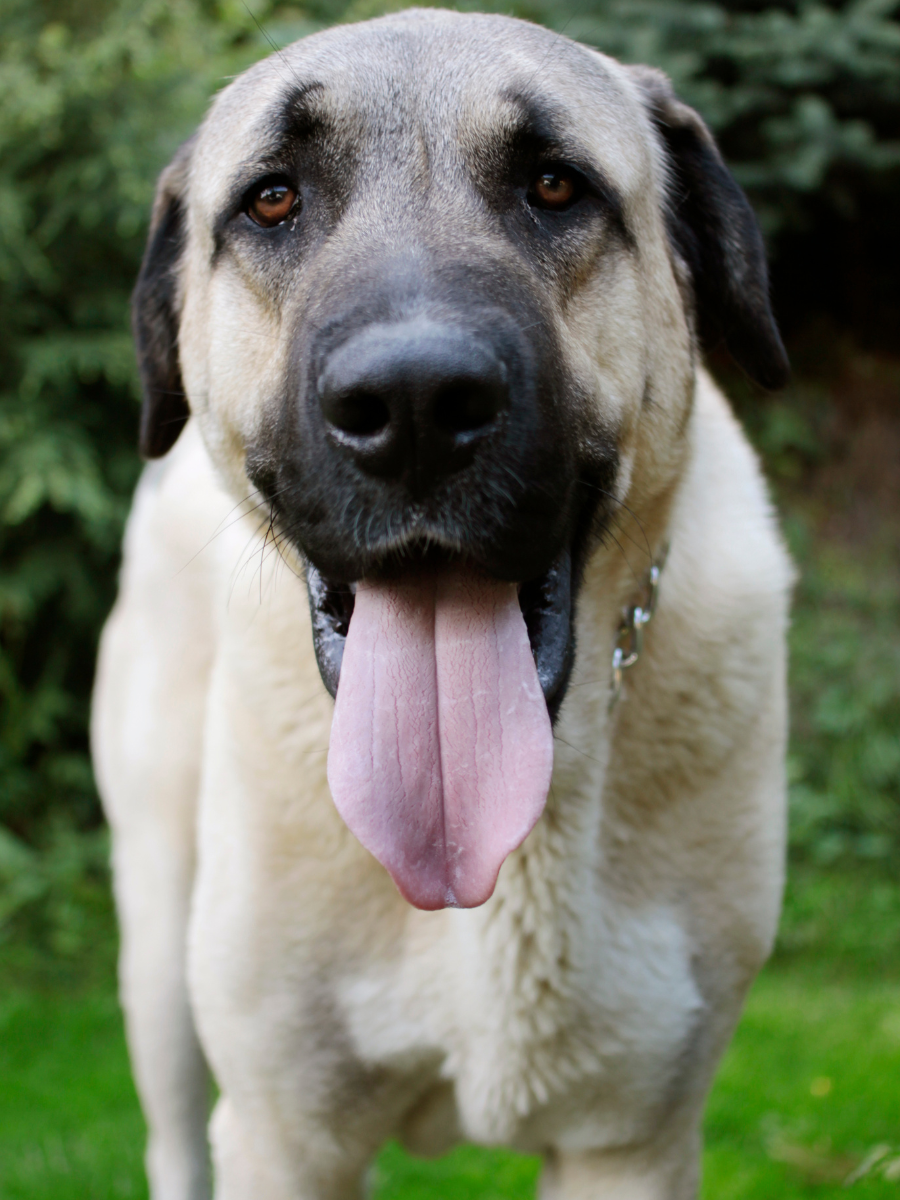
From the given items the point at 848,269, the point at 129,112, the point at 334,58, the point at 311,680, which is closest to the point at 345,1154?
the point at 311,680

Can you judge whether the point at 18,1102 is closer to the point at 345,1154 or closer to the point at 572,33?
the point at 345,1154

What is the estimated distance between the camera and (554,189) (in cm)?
210

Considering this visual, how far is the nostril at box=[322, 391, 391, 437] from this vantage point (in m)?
1.67

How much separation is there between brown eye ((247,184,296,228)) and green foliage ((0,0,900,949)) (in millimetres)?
3065

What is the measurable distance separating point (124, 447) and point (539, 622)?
4.05m

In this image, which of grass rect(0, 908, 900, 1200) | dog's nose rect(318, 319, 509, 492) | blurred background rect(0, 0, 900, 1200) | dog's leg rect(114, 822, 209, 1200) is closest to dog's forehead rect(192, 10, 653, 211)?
dog's nose rect(318, 319, 509, 492)

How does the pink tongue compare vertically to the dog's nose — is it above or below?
below

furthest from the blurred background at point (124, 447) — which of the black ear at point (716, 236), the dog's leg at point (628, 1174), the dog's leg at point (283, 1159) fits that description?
the black ear at point (716, 236)

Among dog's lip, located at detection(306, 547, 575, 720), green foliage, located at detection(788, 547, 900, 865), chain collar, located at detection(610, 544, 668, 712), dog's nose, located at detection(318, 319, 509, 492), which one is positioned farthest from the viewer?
green foliage, located at detection(788, 547, 900, 865)

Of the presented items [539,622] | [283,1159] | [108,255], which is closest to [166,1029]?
[283,1159]

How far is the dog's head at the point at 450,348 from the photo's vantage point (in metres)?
1.75

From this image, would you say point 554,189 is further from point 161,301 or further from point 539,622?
point 161,301

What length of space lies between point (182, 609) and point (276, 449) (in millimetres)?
1082

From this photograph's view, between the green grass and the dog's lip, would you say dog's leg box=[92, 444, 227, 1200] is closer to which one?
the green grass
